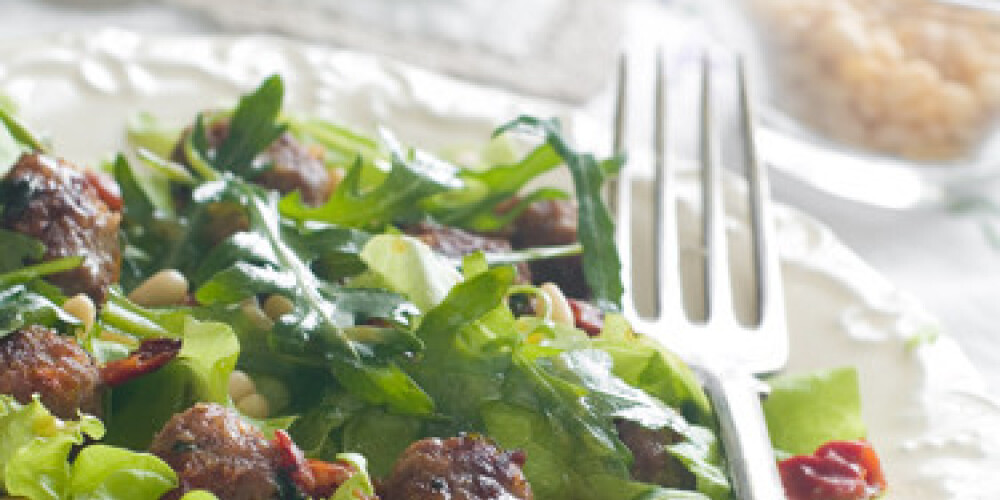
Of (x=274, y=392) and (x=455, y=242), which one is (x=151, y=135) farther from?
(x=274, y=392)

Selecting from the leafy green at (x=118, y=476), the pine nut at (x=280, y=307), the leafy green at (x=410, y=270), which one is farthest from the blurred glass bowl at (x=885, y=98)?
the leafy green at (x=118, y=476)

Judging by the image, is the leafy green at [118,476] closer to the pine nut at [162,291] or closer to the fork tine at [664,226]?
the pine nut at [162,291]

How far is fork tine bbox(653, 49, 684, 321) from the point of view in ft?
9.70

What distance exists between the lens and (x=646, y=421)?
239 centimetres

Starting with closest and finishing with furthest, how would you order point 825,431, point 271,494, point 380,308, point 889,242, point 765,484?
point 271,494
point 765,484
point 380,308
point 825,431
point 889,242

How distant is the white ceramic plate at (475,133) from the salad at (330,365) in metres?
0.22

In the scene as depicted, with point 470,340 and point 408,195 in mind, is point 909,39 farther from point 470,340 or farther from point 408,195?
point 470,340

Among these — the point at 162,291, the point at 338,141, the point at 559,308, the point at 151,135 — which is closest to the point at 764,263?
the point at 559,308

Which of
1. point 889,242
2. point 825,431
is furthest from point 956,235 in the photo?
point 825,431

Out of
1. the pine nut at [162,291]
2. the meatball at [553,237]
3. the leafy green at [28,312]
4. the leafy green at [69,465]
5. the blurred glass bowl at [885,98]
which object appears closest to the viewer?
the leafy green at [69,465]

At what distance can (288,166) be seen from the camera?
3.11 metres

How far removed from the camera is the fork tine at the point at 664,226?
2.96 m

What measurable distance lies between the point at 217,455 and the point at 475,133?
1.86 m

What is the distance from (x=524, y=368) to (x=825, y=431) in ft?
2.47
